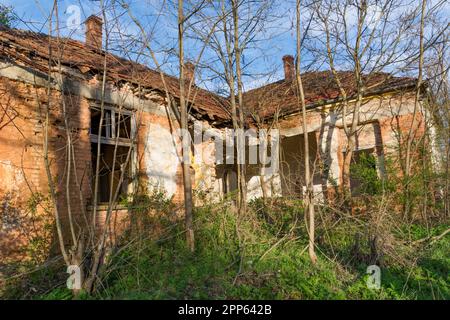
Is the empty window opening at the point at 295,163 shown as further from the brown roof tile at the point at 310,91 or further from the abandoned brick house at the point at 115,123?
the brown roof tile at the point at 310,91

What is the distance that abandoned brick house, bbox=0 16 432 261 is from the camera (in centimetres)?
537

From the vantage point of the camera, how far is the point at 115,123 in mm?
6676

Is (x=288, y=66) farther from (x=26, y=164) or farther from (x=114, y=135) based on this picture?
(x=26, y=164)

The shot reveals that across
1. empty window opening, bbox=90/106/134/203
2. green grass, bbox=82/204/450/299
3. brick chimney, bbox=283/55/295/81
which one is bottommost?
green grass, bbox=82/204/450/299

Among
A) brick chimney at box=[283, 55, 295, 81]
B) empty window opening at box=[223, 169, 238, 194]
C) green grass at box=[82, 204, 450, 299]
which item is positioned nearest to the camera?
green grass at box=[82, 204, 450, 299]

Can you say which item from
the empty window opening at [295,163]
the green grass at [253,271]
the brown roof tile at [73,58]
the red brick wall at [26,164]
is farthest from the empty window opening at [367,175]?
the red brick wall at [26,164]

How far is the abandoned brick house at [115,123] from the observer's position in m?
5.37

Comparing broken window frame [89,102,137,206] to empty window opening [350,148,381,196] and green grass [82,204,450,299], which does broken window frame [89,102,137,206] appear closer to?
green grass [82,204,450,299]

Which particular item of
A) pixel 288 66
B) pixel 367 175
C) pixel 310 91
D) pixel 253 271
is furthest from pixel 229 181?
pixel 253 271

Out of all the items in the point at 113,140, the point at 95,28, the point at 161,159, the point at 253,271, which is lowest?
the point at 253,271

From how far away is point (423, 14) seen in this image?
315 inches

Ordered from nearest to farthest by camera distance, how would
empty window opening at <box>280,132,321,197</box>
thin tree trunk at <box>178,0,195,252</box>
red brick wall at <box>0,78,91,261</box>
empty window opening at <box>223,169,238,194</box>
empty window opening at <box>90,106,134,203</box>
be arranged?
red brick wall at <box>0,78,91,261</box>
thin tree trunk at <box>178,0,195,252</box>
empty window opening at <box>280,132,321,197</box>
empty window opening at <box>90,106,134,203</box>
empty window opening at <box>223,169,238,194</box>

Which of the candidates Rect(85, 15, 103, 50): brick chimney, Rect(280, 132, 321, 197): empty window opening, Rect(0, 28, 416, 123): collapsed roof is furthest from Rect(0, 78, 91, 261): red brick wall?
Rect(280, 132, 321, 197): empty window opening
